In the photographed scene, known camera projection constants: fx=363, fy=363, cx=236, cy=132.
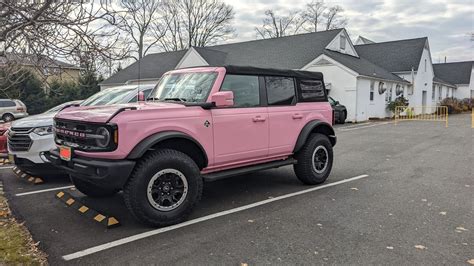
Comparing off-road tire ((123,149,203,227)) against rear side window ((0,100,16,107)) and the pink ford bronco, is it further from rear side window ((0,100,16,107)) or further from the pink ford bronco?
rear side window ((0,100,16,107))

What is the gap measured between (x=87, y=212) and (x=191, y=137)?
173cm

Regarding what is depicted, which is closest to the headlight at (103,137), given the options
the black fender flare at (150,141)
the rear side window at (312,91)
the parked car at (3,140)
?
the black fender flare at (150,141)

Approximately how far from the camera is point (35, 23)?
170 inches

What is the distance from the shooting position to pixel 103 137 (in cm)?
404

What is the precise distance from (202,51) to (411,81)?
16.7m

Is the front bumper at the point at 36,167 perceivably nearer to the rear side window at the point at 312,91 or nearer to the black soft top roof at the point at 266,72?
the black soft top roof at the point at 266,72

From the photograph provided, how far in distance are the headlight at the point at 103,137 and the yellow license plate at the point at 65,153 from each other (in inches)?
20.4

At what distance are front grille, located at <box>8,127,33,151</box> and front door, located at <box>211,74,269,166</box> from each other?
3720 millimetres

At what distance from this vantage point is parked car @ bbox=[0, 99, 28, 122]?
2239 cm

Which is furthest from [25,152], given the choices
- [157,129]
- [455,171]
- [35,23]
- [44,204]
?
[455,171]

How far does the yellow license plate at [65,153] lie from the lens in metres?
4.36

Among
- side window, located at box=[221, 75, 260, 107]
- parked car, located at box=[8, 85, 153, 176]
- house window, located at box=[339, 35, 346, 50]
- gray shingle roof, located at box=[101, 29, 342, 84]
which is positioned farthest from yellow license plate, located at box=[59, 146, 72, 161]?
house window, located at box=[339, 35, 346, 50]

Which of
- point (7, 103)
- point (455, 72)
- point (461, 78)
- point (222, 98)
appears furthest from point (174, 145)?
point (455, 72)

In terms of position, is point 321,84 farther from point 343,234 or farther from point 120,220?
point 120,220
